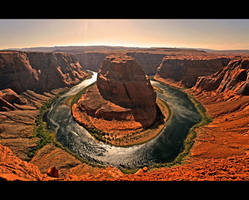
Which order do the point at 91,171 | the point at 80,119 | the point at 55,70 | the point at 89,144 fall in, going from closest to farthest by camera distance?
the point at 91,171, the point at 89,144, the point at 80,119, the point at 55,70

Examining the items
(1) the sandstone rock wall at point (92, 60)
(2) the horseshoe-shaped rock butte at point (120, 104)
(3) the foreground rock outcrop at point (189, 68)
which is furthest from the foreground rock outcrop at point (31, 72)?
(3) the foreground rock outcrop at point (189, 68)

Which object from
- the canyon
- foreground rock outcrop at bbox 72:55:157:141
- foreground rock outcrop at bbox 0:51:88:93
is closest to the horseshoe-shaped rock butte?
foreground rock outcrop at bbox 72:55:157:141

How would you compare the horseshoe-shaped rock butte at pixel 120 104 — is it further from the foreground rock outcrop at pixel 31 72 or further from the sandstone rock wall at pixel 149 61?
the sandstone rock wall at pixel 149 61

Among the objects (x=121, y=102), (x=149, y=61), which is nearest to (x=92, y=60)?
(x=149, y=61)

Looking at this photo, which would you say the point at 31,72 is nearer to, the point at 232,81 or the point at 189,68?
the point at 189,68

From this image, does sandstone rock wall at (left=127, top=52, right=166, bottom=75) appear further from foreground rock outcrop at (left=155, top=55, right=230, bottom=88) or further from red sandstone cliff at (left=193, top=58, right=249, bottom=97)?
red sandstone cliff at (left=193, top=58, right=249, bottom=97)
